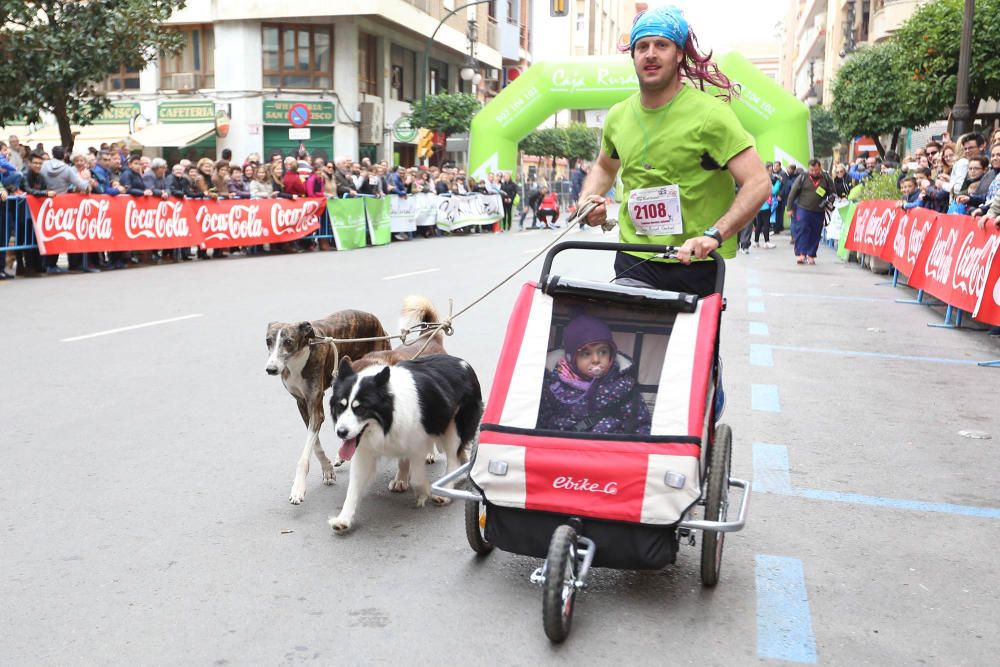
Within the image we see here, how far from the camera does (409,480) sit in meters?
4.98

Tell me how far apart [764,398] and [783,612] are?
3.78m

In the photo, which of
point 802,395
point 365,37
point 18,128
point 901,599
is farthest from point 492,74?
point 901,599

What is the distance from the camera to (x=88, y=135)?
134 feet

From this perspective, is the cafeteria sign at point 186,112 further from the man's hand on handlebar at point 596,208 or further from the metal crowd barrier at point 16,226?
the man's hand on handlebar at point 596,208

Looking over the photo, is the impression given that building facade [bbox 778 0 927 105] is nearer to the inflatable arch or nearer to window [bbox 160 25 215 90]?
the inflatable arch

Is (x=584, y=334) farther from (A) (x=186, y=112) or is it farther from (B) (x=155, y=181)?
(A) (x=186, y=112)

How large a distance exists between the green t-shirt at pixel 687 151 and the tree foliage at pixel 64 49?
699 inches

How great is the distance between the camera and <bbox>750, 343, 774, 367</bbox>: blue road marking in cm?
864

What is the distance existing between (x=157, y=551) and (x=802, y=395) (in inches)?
189

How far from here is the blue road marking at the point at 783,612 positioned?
327cm

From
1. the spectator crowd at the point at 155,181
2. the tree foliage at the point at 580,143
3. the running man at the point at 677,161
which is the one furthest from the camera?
the tree foliage at the point at 580,143

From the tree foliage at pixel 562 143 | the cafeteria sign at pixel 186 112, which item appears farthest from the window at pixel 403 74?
the tree foliage at pixel 562 143

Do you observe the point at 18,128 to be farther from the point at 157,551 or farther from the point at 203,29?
the point at 157,551

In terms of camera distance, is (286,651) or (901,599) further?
(901,599)
